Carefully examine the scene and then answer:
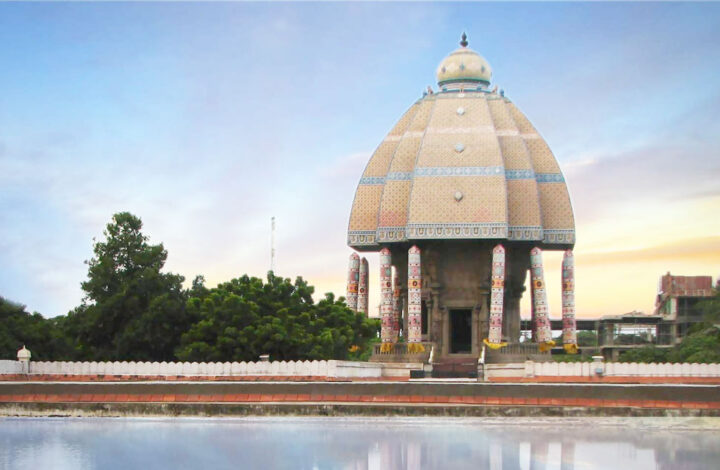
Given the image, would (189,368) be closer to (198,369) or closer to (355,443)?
(198,369)

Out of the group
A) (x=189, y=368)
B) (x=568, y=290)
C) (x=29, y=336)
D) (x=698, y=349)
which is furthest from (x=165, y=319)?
(x=698, y=349)

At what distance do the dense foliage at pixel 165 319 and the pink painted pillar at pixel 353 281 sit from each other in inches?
289

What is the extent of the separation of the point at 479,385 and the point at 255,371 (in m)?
10.5

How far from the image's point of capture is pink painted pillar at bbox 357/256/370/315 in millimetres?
62938

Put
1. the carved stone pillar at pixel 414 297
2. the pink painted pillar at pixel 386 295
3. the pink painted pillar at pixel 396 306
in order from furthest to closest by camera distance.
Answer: the pink painted pillar at pixel 396 306
the pink painted pillar at pixel 386 295
the carved stone pillar at pixel 414 297

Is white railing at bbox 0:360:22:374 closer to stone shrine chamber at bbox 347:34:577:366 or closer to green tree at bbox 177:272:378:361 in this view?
green tree at bbox 177:272:378:361

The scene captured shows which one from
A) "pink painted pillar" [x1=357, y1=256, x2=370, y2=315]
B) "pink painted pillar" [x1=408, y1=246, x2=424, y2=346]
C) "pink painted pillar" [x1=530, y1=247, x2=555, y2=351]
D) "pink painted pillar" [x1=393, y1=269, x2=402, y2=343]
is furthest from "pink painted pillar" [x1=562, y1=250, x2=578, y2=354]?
"pink painted pillar" [x1=357, y1=256, x2=370, y2=315]

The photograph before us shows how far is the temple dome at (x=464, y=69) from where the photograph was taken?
63.3m

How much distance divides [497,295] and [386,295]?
18.1 feet

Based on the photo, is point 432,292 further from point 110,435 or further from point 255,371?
point 110,435

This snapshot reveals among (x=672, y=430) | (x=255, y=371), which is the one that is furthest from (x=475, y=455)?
(x=255, y=371)

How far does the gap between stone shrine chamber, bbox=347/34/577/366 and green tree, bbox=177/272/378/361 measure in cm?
430

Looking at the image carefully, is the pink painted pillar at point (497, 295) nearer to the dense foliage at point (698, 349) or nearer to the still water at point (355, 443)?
the dense foliage at point (698, 349)

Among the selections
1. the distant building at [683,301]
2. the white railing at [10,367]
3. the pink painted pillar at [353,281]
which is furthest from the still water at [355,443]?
the distant building at [683,301]
